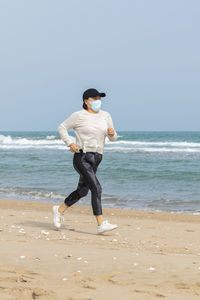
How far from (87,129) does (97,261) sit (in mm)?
2127

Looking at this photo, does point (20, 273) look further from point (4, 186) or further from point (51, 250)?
point (4, 186)

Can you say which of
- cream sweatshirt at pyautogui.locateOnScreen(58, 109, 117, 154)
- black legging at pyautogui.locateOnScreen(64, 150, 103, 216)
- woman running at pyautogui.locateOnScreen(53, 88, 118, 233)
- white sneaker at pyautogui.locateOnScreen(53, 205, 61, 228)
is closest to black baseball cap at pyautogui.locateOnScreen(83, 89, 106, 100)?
woman running at pyautogui.locateOnScreen(53, 88, 118, 233)

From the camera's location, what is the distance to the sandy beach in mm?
3502

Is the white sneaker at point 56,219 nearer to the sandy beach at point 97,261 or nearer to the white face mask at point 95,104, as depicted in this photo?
the sandy beach at point 97,261

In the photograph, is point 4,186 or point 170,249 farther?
point 4,186

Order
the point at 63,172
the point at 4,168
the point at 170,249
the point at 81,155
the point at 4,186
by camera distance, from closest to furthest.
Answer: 1. the point at 170,249
2. the point at 81,155
3. the point at 4,186
4. the point at 63,172
5. the point at 4,168

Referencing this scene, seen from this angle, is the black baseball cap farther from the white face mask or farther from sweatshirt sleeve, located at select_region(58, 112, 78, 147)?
sweatshirt sleeve, located at select_region(58, 112, 78, 147)

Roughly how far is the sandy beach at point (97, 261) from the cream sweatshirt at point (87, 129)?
1219 mm

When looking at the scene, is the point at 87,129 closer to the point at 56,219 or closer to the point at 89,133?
the point at 89,133

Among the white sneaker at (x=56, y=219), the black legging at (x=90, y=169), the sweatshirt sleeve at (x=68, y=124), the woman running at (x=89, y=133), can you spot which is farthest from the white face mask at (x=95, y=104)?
the white sneaker at (x=56, y=219)

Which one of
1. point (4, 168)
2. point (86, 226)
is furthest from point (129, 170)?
point (86, 226)

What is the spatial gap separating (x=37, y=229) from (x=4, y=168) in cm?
1233

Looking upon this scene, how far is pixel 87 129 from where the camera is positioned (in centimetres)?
600

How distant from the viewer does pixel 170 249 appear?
17.9 feet
